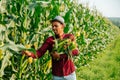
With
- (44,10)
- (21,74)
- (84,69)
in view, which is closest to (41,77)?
(21,74)

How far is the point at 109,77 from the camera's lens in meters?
6.48

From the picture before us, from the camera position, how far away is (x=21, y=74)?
3.91m

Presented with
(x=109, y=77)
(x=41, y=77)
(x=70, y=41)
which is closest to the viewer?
(x=70, y=41)

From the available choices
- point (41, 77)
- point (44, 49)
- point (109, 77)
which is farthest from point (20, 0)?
point (109, 77)

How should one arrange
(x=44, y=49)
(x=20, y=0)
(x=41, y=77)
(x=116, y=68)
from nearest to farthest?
1. (x=44, y=49)
2. (x=20, y=0)
3. (x=41, y=77)
4. (x=116, y=68)

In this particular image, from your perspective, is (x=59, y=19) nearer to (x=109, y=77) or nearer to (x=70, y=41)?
(x=70, y=41)

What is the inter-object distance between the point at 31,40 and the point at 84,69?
3.57 m

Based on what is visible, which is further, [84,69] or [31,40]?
[84,69]

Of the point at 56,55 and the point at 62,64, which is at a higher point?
the point at 56,55

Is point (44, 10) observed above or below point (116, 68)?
above

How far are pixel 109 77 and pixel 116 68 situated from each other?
2.94 ft

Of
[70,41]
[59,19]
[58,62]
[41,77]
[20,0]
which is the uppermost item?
[20,0]

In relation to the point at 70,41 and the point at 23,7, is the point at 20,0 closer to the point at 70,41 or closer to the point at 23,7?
the point at 23,7

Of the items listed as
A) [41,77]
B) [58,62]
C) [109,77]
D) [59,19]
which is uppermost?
[59,19]
